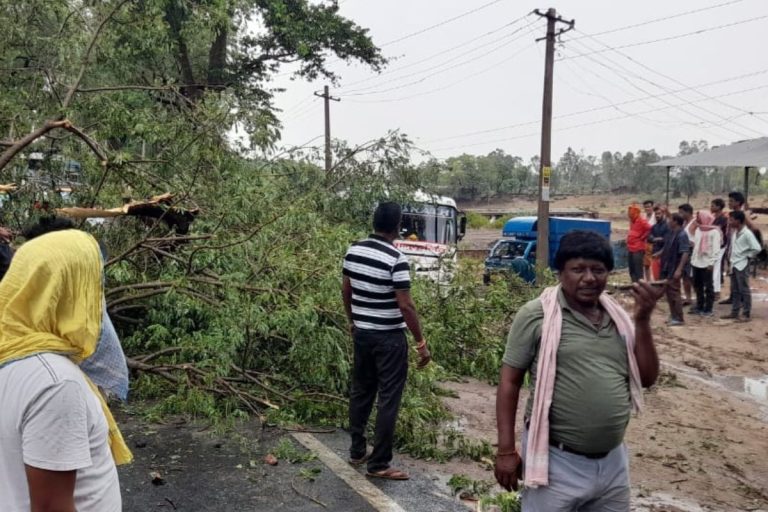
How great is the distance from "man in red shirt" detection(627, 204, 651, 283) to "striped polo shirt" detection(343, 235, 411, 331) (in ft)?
32.3

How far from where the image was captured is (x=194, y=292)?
17.3 feet

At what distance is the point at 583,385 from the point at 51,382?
1750 mm

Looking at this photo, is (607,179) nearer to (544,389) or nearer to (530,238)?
(530,238)

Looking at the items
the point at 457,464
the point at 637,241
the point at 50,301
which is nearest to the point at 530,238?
the point at 637,241

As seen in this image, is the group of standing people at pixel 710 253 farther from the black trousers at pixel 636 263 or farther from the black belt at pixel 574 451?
the black belt at pixel 574 451

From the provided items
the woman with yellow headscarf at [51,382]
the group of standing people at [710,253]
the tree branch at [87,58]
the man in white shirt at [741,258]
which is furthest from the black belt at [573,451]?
the man in white shirt at [741,258]

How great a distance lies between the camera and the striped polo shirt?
4.08 meters

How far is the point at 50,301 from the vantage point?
168 cm

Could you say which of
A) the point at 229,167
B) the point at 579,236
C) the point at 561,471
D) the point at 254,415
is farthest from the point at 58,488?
the point at 229,167

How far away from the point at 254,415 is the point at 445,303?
2714 mm

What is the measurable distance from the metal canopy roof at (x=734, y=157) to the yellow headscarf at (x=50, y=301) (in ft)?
46.3

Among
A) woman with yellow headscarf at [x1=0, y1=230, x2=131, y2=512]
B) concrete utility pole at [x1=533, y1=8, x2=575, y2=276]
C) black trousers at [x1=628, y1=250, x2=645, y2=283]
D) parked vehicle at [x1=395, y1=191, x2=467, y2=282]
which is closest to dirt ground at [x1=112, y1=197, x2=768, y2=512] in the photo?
woman with yellow headscarf at [x1=0, y1=230, x2=131, y2=512]

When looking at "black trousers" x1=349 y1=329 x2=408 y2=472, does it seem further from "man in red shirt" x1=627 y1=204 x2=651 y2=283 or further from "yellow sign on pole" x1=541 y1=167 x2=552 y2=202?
"yellow sign on pole" x1=541 y1=167 x2=552 y2=202

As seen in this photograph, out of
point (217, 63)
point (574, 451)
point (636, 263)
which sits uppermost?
point (217, 63)
